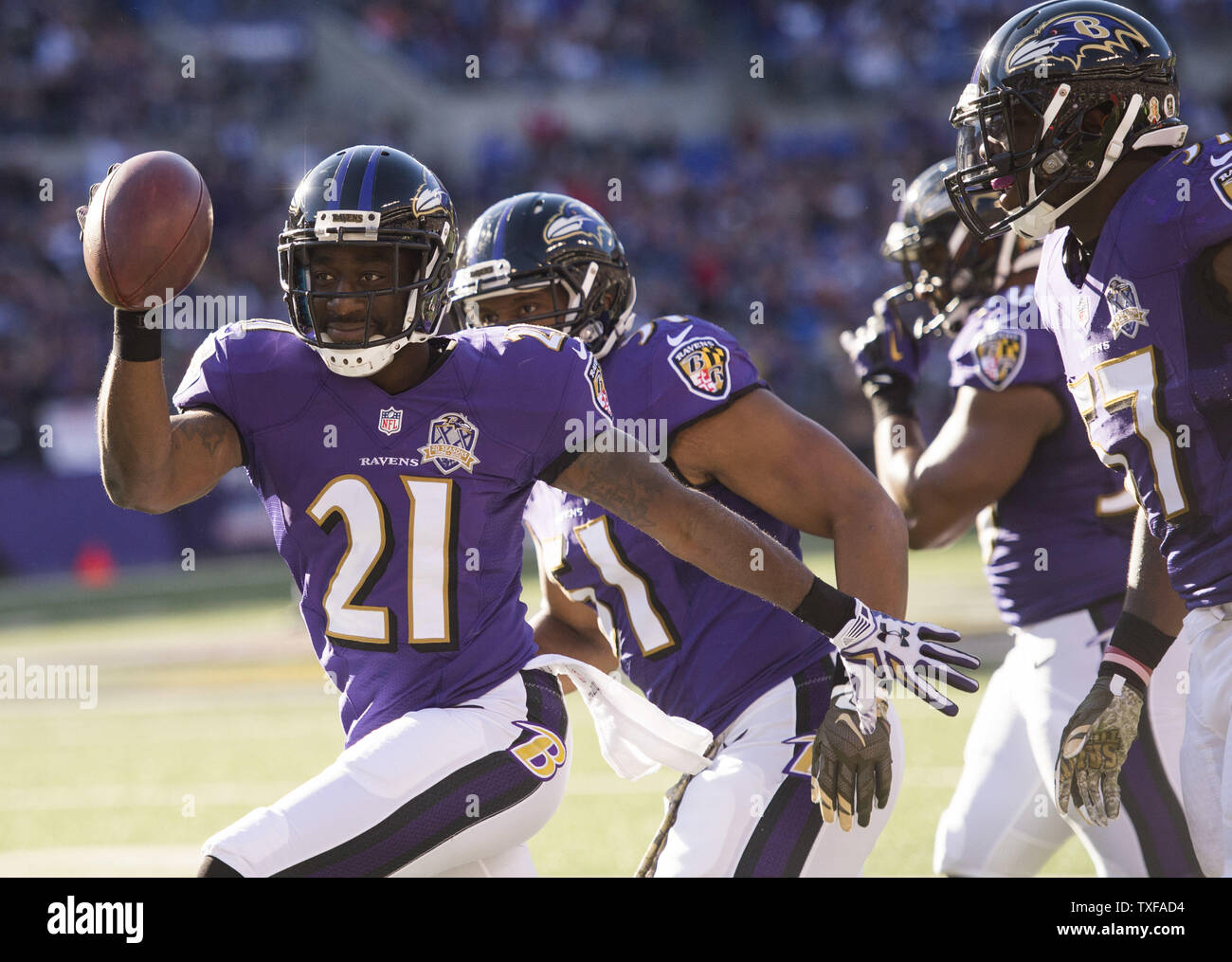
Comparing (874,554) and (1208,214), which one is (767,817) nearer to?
(874,554)

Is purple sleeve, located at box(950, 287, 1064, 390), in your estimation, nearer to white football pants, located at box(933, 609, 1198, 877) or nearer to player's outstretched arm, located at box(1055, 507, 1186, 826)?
white football pants, located at box(933, 609, 1198, 877)

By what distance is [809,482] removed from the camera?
313cm

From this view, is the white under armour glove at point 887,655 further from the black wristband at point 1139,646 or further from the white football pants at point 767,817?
the black wristband at point 1139,646

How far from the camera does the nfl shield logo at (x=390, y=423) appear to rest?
9.10ft

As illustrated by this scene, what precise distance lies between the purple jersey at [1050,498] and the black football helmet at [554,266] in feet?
3.01

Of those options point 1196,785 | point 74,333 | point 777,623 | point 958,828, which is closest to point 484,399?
point 777,623

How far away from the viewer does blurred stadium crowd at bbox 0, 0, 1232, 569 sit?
18.7 m

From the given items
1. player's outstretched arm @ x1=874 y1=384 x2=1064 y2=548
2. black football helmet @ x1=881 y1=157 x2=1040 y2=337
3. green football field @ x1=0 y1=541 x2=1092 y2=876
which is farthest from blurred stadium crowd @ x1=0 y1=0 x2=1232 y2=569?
player's outstretched arm @ x1=874 y1=384 x2=1064 y2=548

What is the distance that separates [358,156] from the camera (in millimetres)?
2932

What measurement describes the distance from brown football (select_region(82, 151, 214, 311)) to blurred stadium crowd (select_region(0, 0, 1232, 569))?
14.9m

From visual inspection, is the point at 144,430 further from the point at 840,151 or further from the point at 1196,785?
the point at 840,151

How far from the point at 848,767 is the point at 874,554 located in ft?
1.66

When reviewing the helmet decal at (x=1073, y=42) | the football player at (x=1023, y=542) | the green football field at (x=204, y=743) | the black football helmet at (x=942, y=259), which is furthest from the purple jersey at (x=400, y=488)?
the black football helmet at (x=942, y=259)
